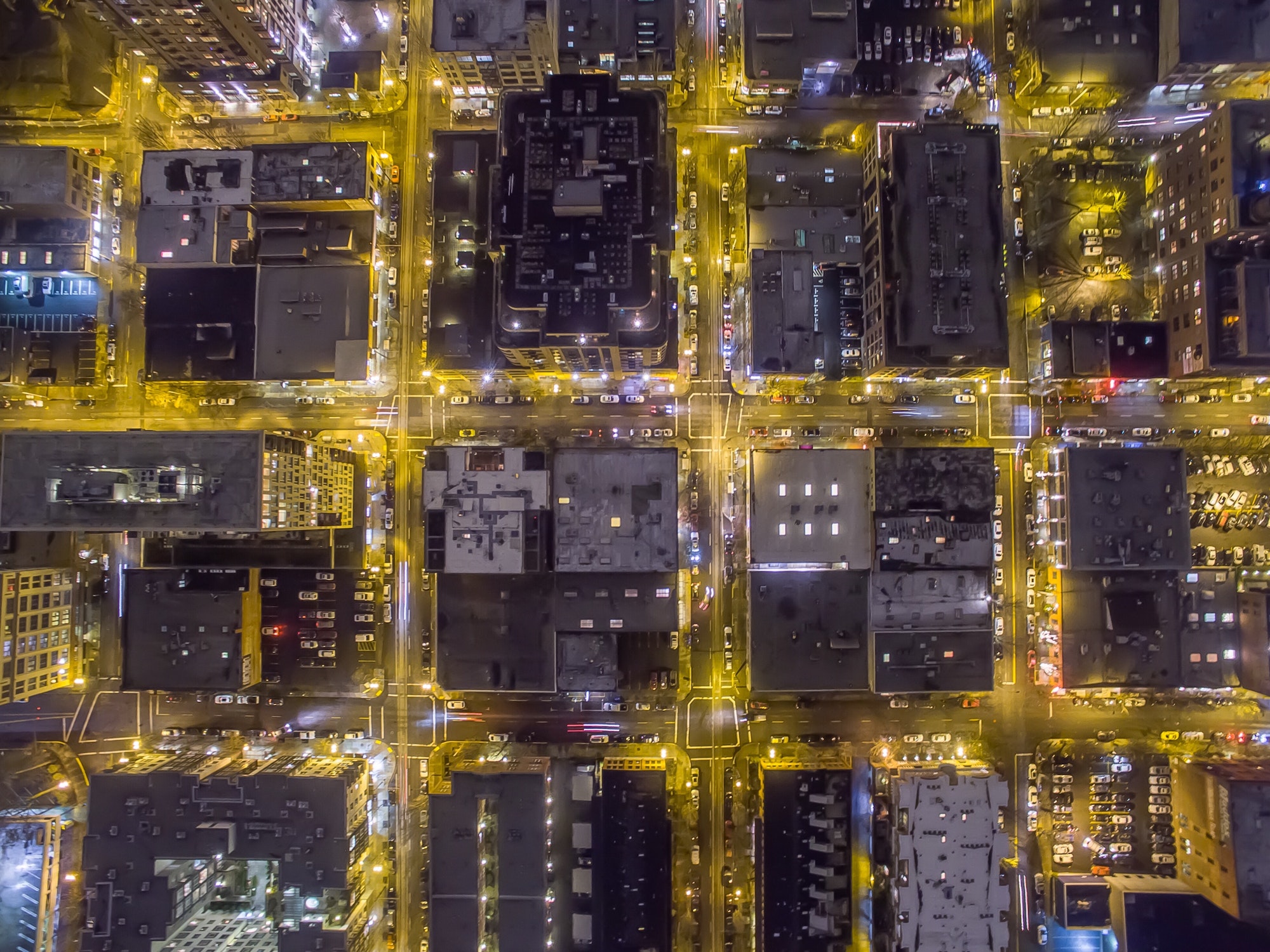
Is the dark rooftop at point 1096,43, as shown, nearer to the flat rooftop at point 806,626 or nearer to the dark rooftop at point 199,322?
the flat rooftop at point 806,626

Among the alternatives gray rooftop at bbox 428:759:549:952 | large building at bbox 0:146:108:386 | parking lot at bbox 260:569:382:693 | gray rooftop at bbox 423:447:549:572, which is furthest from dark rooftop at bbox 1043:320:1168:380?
large building at bbox 0:146:108:386

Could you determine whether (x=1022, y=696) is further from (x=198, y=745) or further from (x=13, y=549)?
(x=13, y=549)

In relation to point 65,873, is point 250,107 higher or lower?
higher

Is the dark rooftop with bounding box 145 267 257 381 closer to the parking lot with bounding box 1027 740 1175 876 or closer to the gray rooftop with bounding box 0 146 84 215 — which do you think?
the gray rooftop with bounding box 0 146 84 215

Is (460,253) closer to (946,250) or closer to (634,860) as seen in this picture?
(946,250)

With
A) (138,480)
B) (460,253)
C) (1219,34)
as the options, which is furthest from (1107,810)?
(138,480)

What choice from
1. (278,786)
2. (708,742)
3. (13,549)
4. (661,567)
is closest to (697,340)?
(661,567)
